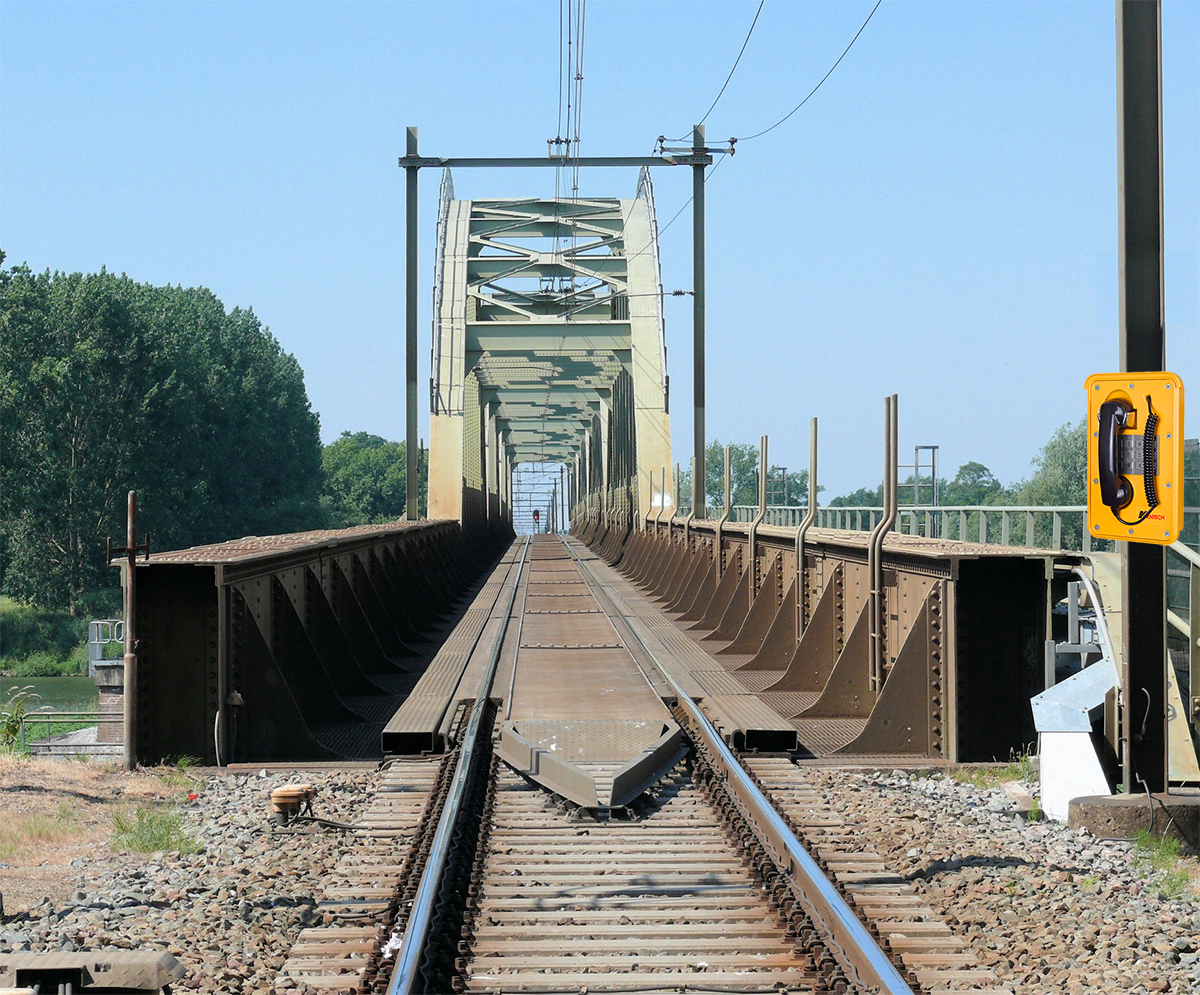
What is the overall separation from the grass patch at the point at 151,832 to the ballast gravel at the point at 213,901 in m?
0.08

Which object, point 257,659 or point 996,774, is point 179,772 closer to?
point 257,659

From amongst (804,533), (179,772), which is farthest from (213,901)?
(804,533)

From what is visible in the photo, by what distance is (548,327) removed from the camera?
126ft

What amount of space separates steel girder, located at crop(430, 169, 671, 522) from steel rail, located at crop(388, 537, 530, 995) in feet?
75.6

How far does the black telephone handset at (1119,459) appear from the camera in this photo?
22.7 feet

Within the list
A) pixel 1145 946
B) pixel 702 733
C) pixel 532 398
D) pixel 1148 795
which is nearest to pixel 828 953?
pixel 1145 946

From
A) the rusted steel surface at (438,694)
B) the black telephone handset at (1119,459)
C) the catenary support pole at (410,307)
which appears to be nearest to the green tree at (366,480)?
the catenary support pole at (410,307)

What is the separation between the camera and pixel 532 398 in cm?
6406

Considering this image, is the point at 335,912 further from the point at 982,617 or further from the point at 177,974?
the point at 982,617

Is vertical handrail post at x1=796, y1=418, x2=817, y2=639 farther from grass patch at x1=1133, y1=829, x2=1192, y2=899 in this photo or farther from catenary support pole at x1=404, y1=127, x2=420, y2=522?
catenary support pole at x1=404, y1=127, x2=420, y2=522

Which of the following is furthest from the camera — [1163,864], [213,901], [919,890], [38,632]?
[38,632]

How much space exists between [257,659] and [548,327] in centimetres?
3014

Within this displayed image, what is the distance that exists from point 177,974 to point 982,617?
5713 millimetres

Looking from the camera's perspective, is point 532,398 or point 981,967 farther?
point 532,398
